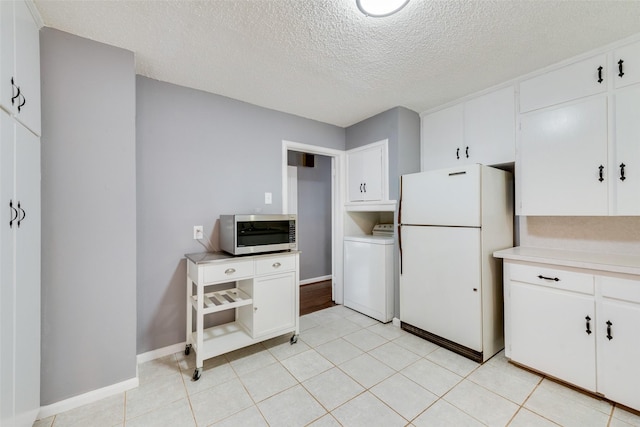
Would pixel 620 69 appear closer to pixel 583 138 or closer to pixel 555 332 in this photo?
pixel 583 138

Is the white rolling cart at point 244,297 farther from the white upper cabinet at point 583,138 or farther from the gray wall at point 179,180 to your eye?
the white upper cabinet at point 583,138

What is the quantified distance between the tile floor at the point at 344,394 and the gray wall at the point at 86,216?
0.28 meters

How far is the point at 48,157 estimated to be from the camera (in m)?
Result: 1.56

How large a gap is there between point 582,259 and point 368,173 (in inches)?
76.9

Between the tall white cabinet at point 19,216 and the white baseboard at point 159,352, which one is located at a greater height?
the tall white cabinet at point 19,216

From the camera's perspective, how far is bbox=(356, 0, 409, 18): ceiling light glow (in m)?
1.36

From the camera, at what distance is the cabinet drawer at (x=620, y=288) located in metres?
1.52

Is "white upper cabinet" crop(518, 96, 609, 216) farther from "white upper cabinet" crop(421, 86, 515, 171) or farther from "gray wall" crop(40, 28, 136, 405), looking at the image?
"gray wall" crop(40, 28, 136, 405)

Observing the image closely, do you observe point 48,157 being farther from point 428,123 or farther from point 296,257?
point 428,123

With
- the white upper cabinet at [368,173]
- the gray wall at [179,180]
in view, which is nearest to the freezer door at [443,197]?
the white upper cabinet at [368,173]

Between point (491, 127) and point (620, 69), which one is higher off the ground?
point (620, 69)

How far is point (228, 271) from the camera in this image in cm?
202

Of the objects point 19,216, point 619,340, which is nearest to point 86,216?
point 19,216

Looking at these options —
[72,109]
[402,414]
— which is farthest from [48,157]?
[402,414]
